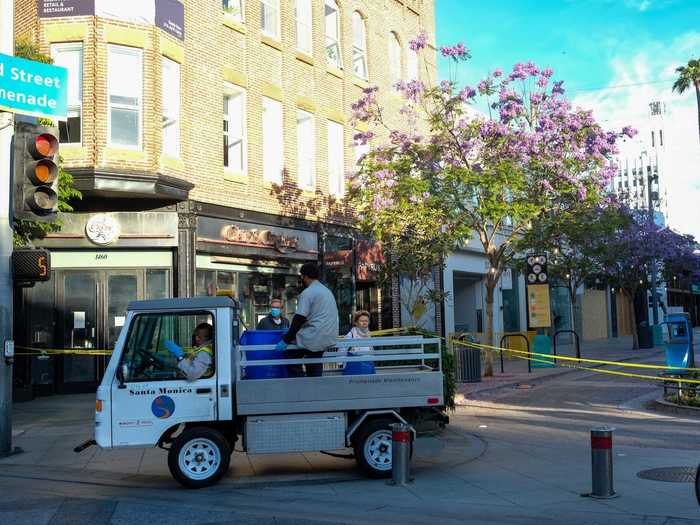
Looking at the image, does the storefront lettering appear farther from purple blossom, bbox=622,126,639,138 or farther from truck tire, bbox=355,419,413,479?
truck tire, bbox=355,419,413,479

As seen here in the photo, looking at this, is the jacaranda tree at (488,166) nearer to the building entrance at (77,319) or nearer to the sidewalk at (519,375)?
the sidewalk at (519,375)

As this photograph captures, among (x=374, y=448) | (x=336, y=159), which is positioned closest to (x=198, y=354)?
(x=374, y=448)

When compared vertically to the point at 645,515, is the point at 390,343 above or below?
above

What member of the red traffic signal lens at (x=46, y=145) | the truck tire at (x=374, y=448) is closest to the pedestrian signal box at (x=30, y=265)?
the red traffic signal lens at (x=46, y=145)

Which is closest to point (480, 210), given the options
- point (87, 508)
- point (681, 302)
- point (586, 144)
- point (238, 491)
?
point (586, 144)

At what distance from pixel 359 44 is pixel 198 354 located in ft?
59.4

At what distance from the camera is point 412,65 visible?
1067 inches

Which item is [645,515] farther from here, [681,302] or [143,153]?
[681,302]

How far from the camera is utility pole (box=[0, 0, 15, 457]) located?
10258mm

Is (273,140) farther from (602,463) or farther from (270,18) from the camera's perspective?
(602,463)

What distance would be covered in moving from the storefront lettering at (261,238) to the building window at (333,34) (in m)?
5.89

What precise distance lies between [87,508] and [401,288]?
18.9m

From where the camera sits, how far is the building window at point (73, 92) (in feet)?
53.4

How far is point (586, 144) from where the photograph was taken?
62.3 feet
